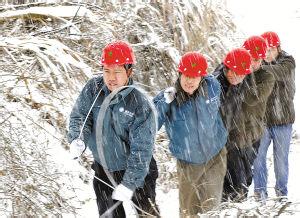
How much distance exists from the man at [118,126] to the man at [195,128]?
0.35 m

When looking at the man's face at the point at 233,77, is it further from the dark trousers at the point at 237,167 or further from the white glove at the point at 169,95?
the white glove at the point at 169,95

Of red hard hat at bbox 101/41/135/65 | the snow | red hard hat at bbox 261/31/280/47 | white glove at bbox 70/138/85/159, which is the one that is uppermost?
the snow

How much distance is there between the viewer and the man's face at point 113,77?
125 inches

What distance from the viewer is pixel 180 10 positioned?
693 cm

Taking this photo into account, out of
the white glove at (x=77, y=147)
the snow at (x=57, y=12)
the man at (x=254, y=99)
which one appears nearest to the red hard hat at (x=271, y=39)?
the man at (x=254, y=99)

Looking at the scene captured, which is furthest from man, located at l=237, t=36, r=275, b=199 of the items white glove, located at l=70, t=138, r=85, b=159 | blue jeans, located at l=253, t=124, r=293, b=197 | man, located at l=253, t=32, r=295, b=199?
white glove, located at l=70, t=138, r=85, b=159

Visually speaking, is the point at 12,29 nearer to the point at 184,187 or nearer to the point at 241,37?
the point at 184,187

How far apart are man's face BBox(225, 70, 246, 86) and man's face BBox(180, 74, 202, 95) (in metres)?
0.65

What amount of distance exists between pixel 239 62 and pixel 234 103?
34cm

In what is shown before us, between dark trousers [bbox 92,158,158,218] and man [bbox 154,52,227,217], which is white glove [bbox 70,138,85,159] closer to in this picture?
dark trousers [bbox 92,158,158,218]

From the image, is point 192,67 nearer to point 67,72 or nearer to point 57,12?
point 67,72

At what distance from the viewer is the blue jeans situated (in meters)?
5.06

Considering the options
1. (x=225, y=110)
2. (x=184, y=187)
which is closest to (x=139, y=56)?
(x=225, y=110)

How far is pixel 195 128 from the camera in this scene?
3541mm
